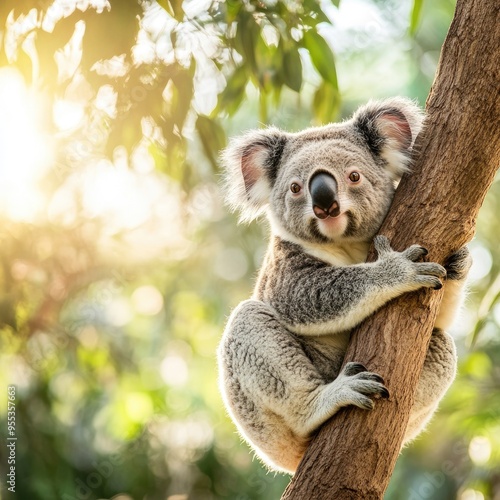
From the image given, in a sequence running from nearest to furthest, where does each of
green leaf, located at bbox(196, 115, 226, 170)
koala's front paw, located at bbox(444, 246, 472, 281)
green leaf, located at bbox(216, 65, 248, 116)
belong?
koala's front paw, located at bbox(444, 246, 472, 281), green leaf, located at bbox(216, 65, 248, 116), green leaf, located at bbox(196, 115, 226, 170)

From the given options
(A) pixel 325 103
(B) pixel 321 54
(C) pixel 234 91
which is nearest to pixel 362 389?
(B) pixel 321 54

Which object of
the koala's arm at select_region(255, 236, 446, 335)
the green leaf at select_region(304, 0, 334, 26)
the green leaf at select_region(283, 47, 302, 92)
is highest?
the green leaf at select_region(304, 0, 334, 26)

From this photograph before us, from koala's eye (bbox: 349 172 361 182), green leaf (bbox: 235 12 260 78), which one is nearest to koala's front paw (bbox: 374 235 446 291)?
koala's eye (bbox: 349 172 361 182)

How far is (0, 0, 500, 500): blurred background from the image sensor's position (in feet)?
11.3

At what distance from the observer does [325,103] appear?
427 cm

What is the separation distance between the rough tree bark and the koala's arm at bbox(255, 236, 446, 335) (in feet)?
0.23

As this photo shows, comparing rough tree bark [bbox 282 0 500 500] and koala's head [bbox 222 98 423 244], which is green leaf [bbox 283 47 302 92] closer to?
koala's head [bbox 222 98 423 244]

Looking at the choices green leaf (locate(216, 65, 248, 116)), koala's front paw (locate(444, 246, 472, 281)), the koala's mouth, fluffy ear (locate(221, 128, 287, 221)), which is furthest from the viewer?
fluffy ear (locate(221, 128, 287, 221))

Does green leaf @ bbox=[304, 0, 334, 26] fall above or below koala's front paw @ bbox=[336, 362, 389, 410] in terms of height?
above

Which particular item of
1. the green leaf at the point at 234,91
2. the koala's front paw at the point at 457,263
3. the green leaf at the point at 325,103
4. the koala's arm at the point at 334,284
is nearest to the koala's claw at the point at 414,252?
the koala's arm at the point at 334,284

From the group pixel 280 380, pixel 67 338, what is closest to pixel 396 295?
pixel 280 380

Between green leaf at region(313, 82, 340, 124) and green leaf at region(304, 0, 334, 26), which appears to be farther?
green leaf at region(313, 82, 340, 124)

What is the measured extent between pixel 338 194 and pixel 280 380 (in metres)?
0.90

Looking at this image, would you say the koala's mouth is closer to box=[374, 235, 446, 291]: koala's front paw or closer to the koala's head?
the koala's head
